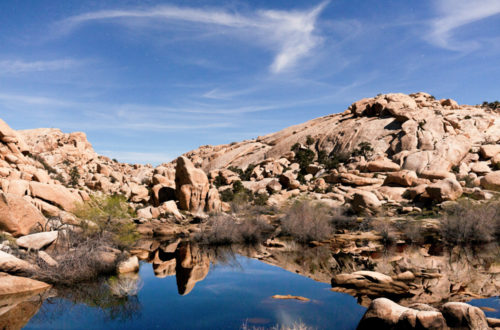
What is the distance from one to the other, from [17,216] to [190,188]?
16507 mm

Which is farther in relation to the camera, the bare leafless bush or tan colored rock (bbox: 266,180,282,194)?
tan colored rock (bbox: 266,180,282,194)

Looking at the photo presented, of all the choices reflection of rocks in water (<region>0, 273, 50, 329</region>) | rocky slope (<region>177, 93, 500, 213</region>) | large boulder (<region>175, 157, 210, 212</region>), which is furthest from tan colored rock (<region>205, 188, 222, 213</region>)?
reflection of rocks in water (<region>0, 273, 50, 329</region>)

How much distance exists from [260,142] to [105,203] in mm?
58065

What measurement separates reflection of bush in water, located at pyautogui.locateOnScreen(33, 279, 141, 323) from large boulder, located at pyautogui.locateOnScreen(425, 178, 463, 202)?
87.9 feet

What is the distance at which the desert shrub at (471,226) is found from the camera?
Answer: 68.8ft

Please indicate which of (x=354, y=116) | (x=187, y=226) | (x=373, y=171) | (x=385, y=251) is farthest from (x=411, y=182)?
(x=354, y=116)

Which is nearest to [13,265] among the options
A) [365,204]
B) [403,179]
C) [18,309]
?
[18,309]

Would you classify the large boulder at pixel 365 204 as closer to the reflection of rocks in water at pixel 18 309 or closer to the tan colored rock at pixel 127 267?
the tan colored rock at pixel 127 267

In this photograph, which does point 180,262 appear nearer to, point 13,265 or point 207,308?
point 207,308

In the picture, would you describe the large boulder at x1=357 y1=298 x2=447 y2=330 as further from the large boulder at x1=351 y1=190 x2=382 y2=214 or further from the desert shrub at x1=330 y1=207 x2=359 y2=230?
the large boulder at x1=351 y1=190 x2=382 y2=214

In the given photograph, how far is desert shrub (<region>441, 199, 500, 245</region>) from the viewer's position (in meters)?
21.0

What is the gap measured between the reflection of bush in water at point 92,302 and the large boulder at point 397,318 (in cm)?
622

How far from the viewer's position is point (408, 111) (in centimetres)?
5625

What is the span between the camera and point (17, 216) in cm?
1570
